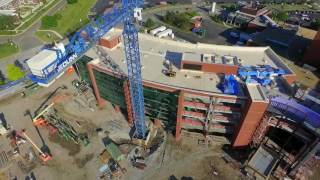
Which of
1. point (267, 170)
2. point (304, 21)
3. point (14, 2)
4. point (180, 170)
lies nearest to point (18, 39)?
point (14, 2)

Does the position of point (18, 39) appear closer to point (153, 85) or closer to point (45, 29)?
point (45, 29)

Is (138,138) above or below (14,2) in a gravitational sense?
below

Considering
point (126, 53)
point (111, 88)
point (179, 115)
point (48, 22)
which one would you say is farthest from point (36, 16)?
point (179, 115)

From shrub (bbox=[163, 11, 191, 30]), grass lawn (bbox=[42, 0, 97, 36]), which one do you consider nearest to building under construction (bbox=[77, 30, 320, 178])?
shrub (bbox=[163, 11, 191, 30])

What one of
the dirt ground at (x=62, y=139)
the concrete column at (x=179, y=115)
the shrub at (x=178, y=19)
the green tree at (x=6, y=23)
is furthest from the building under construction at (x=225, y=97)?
the green tree at (x=6, y=23)

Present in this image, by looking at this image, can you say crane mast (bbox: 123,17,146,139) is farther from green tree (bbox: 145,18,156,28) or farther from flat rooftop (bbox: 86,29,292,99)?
green tree (bbox: 145,18,156,28)

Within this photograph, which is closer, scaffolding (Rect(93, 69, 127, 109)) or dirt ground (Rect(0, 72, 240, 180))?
dirt ground (Rect(0, 72, 240, 180))

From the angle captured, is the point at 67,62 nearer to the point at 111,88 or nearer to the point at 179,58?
the point at 111,88
